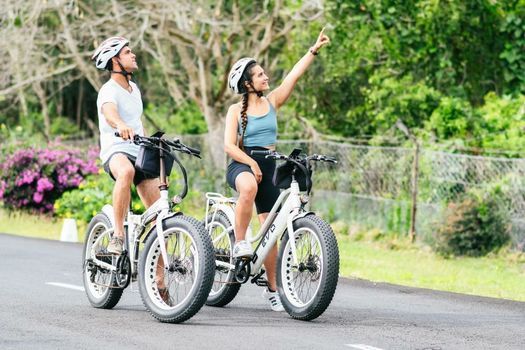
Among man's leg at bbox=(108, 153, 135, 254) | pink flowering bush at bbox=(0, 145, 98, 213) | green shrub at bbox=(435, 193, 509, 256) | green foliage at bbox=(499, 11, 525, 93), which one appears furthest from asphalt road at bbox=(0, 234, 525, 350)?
green foliage at bbox=(499, 11, 525, 93)

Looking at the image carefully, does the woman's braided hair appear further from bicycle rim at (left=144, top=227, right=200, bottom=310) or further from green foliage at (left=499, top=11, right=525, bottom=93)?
green foliage at (left=499, top=11, right=525, bottom=93)

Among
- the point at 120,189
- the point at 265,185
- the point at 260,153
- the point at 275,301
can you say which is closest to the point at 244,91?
the point at 260,153

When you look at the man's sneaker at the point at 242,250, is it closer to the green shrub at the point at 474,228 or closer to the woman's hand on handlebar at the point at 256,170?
the woman's hand on handlebar at the point at 256,170

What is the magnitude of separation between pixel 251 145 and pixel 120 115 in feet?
3.34

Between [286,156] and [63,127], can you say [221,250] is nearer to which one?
[286,156]

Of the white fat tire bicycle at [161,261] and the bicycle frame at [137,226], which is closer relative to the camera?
the white fat tire bicycle at [161,261]

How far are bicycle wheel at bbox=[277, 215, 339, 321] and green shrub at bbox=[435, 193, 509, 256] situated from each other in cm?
752

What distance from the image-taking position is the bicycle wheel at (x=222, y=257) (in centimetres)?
954

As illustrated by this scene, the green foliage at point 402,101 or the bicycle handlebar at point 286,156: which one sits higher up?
the green foliage at point 402,101

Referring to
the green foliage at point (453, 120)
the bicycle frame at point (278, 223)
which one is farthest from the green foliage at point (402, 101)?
the bicycle frame at point (278, 223)

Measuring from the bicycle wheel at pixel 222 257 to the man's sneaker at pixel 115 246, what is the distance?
2.57 ft

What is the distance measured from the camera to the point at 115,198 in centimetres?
910

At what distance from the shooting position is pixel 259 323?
870 cm

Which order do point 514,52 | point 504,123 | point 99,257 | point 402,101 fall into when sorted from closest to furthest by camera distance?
Answer: 1. point 99,257
2. point 504,123
3. point 514,52
4. point 402,101
